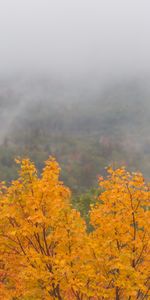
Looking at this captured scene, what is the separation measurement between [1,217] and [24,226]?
846 millimetres

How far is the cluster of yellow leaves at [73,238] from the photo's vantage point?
41.8 ft

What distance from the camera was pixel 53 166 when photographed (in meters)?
14.5

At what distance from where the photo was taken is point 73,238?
43.5ft

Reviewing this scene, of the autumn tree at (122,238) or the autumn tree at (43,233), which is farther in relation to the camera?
the autumn tree at (122,238)

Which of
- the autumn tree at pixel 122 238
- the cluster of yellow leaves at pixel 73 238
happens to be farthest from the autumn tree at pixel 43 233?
the autumn tree at pixel 122 238

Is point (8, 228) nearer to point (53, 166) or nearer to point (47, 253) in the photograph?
point (47, 253)

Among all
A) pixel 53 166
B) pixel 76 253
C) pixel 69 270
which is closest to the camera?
pixel 69 270

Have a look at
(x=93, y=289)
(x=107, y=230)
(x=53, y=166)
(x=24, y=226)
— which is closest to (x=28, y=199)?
(x=24, y=226)

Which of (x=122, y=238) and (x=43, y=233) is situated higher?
(x=43, y=233)

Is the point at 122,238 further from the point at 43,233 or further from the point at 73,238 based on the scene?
Answer: the point at 43,233

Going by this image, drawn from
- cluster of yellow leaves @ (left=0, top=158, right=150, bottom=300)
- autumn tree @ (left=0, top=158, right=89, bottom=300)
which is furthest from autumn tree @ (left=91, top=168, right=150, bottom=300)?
autumn tree @ (left=0, top=158, right=89, bottom=300)

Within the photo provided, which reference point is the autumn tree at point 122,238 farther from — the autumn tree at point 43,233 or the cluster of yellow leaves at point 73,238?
A: the autumn tree at point 43,233

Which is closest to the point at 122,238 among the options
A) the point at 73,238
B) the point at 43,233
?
the point at 73,238

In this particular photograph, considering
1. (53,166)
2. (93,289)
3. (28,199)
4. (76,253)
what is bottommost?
(93,289)
